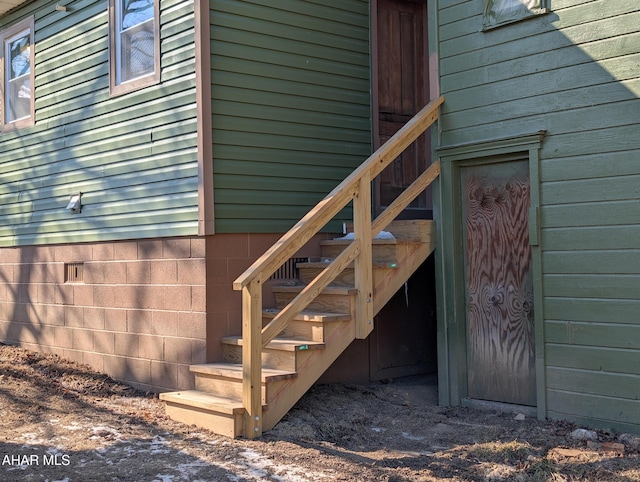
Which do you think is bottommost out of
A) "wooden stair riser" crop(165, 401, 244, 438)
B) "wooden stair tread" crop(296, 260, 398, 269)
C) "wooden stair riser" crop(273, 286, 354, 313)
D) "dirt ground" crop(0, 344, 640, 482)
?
"dirt ground" crop(0, 344, 640, 482)

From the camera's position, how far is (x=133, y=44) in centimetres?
840

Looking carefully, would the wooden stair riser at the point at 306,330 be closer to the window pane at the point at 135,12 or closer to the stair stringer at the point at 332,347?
the stair stringer at the point at 332,347

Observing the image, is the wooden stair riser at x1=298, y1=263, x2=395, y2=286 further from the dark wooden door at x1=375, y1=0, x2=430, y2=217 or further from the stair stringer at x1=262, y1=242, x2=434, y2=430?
the dark wooden door at x1=375, y1=0, x2=430, y2=217

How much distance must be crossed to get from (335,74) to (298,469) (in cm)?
452

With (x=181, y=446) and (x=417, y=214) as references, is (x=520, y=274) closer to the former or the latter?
(x=417, y=214)

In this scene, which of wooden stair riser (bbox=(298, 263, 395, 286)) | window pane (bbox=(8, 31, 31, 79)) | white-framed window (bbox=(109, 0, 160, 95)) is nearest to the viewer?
wooden stair riser (bbox=(298, 263, 395, 286))

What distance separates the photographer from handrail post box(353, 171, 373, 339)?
671 centimetres

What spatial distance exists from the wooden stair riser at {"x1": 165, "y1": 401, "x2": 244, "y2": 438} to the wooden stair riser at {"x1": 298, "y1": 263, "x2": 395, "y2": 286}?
172 cm

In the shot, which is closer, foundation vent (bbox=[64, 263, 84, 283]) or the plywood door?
the plywood door

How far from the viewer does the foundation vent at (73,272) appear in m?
9.07

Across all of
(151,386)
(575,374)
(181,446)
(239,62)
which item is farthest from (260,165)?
(575,374)

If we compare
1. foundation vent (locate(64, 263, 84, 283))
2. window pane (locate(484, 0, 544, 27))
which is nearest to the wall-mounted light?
foundation vent (locate(64, 263, 84, 283))

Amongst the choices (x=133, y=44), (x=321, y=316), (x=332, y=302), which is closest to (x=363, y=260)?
(x=332, y=302)

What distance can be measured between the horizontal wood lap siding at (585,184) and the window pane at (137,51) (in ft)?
11.5
